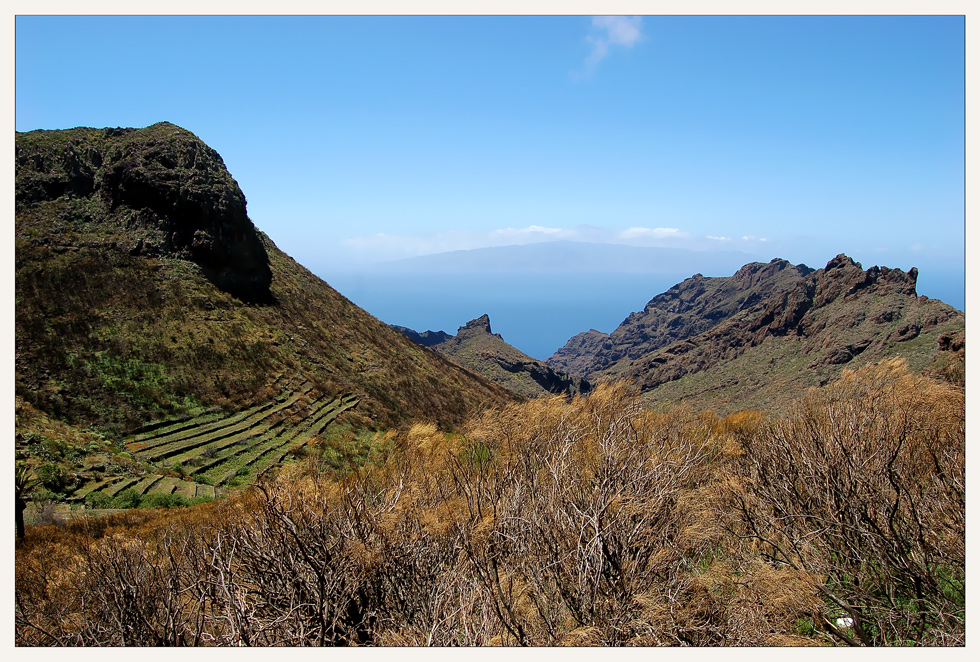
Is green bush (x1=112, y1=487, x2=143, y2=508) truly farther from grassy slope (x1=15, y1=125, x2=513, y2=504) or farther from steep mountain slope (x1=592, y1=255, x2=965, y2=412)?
steep mountain slope (x1=592, y1=255, x2=965, y2=412)

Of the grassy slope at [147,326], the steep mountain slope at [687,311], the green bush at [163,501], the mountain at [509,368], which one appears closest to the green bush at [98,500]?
the green bush at [163,501]

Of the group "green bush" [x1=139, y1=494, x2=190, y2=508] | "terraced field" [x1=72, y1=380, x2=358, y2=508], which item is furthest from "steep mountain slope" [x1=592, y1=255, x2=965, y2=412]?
"green bush" [x1=139, y1=494, x2=190, y2=508]

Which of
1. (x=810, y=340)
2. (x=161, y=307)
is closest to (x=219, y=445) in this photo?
(x=161, y=307)

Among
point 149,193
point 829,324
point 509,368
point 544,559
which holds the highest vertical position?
point 149,193

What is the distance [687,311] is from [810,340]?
327 feet

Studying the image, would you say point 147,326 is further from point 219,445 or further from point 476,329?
point 476,329

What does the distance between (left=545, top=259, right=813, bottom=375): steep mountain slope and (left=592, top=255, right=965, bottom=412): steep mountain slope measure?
4883 cm

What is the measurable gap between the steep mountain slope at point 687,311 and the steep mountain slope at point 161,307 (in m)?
107

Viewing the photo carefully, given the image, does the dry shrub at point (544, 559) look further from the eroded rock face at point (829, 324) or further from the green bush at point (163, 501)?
the eroded rock face at point (829, 324)

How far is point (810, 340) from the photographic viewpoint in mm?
57188

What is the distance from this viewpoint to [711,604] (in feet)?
22.8

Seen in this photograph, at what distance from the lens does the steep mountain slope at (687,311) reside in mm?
125000

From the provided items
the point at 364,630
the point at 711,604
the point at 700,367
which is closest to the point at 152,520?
the point at 364,630

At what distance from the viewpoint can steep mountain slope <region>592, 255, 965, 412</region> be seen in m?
44.9
